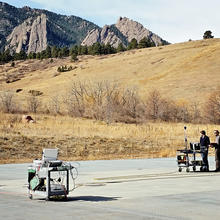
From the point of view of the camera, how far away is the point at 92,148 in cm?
3394

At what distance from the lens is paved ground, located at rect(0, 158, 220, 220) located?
33.7ft

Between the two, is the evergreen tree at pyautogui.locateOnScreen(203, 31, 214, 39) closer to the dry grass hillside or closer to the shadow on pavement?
the dry grass hillside

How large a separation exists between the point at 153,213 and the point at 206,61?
10145 centimetres

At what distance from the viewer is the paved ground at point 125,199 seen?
1027 centimetres

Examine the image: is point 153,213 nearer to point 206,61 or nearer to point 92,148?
point 92,148

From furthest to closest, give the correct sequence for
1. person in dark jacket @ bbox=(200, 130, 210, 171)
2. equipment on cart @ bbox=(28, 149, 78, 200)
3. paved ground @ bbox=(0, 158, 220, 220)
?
person in dark jacket @ bbox=(200, 130, 210, 171), equipment on cart @ bbox=(28, 149, 78, 200), paved ground @ bbox=(0, 158, 220, 220)

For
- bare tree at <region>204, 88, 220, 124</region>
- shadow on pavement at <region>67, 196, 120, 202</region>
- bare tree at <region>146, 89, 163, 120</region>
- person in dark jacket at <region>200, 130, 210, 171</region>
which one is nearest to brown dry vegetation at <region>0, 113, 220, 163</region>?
person in dark jacket at <region>200, 130, 210, 171</region>

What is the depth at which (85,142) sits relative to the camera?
35.7 m

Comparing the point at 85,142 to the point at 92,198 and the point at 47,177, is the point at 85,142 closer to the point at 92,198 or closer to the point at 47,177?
the point at 92,198

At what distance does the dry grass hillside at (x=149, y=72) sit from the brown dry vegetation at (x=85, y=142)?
42612 mm

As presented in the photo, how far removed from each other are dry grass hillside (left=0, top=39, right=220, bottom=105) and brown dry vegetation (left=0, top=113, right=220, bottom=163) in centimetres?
4261

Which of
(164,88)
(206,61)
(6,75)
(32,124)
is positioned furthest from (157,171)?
(6,75)

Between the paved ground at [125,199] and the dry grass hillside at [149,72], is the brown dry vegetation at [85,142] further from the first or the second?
the dry grass hillside at [149,72]

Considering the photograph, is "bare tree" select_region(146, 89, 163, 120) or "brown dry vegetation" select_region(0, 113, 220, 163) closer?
"brown dry vegetation" select_region(0, 113, 220, 163)
